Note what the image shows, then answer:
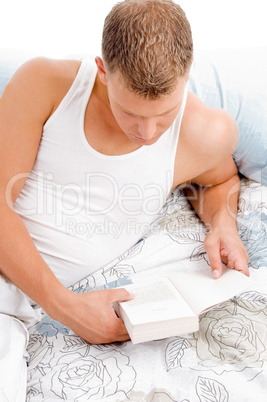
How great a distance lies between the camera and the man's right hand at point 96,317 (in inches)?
37.0

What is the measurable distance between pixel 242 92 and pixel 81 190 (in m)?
0.57

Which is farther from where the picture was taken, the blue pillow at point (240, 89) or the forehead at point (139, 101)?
the blue pillow at point (240, 89)

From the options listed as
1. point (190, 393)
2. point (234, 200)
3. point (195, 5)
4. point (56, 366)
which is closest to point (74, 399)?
point (56, 366)

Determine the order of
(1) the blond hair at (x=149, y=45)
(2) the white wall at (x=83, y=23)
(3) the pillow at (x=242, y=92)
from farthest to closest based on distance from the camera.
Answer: (2) the white wall at (x=83, y=23)
(3) the pillow at (x=242, y=92)
(1) the blond hair at (x=149, y=45)

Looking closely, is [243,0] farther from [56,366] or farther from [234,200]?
[56,366]

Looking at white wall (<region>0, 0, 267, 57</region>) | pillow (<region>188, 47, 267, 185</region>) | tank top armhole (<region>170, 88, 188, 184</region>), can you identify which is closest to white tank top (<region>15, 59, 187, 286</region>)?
tank top armhole (<region>170, 88, 188, 184</region>)

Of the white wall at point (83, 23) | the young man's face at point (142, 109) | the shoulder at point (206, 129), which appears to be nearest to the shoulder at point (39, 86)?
the young man's face at point (142, 109)

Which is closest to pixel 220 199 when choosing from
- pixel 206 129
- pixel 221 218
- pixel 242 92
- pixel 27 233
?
pixel 221 218

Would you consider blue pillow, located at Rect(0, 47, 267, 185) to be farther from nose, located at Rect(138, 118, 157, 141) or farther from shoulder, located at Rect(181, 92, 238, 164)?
nose, located at Rect(138, 118, 157, 141)

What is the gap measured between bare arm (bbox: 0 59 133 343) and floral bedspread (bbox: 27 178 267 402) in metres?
0.06

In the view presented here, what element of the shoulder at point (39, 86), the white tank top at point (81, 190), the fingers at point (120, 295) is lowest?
the fingers at point (120, 295)

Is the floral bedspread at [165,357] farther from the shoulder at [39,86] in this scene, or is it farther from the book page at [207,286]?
the shoulder at [39,86]

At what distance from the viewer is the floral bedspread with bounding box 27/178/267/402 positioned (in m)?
0.84

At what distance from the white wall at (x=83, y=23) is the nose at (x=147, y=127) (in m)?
0.99
